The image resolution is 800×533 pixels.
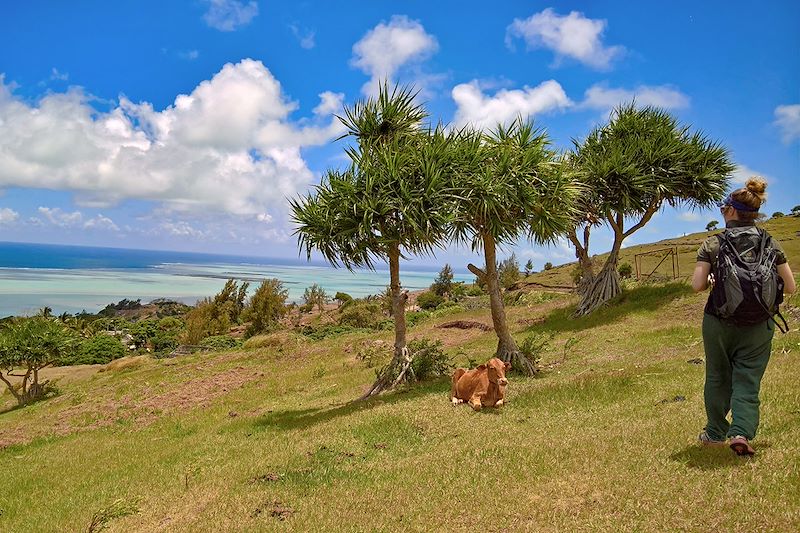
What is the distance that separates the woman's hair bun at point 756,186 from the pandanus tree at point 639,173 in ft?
61.7

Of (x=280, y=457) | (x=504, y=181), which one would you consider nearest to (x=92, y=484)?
(x=280, y=457)

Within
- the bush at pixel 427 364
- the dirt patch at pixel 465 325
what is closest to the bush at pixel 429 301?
the dirt patch at pixel 465 325

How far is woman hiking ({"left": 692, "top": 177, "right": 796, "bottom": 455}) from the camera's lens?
5109 millimetres

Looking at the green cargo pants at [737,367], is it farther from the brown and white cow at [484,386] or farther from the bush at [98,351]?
the bush at [98,351]

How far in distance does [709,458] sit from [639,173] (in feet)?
69.1

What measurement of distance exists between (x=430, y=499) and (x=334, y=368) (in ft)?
50.2

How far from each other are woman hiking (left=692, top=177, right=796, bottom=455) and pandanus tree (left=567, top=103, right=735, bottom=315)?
62.2ft

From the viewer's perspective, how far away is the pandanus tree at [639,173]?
2434cm

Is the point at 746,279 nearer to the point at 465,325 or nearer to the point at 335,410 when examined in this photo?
the point at 335,410

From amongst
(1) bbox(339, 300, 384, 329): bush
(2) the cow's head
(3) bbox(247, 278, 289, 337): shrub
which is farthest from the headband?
(3) bbox(247, 278, 289, 337): shrub

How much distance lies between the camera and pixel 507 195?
13047mm

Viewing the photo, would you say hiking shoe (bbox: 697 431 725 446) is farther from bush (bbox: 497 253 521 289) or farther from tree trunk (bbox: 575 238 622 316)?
bush (bbox: 497 253 521 289)

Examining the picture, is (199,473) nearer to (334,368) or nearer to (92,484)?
(92,484)

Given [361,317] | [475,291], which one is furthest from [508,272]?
[361,317]
